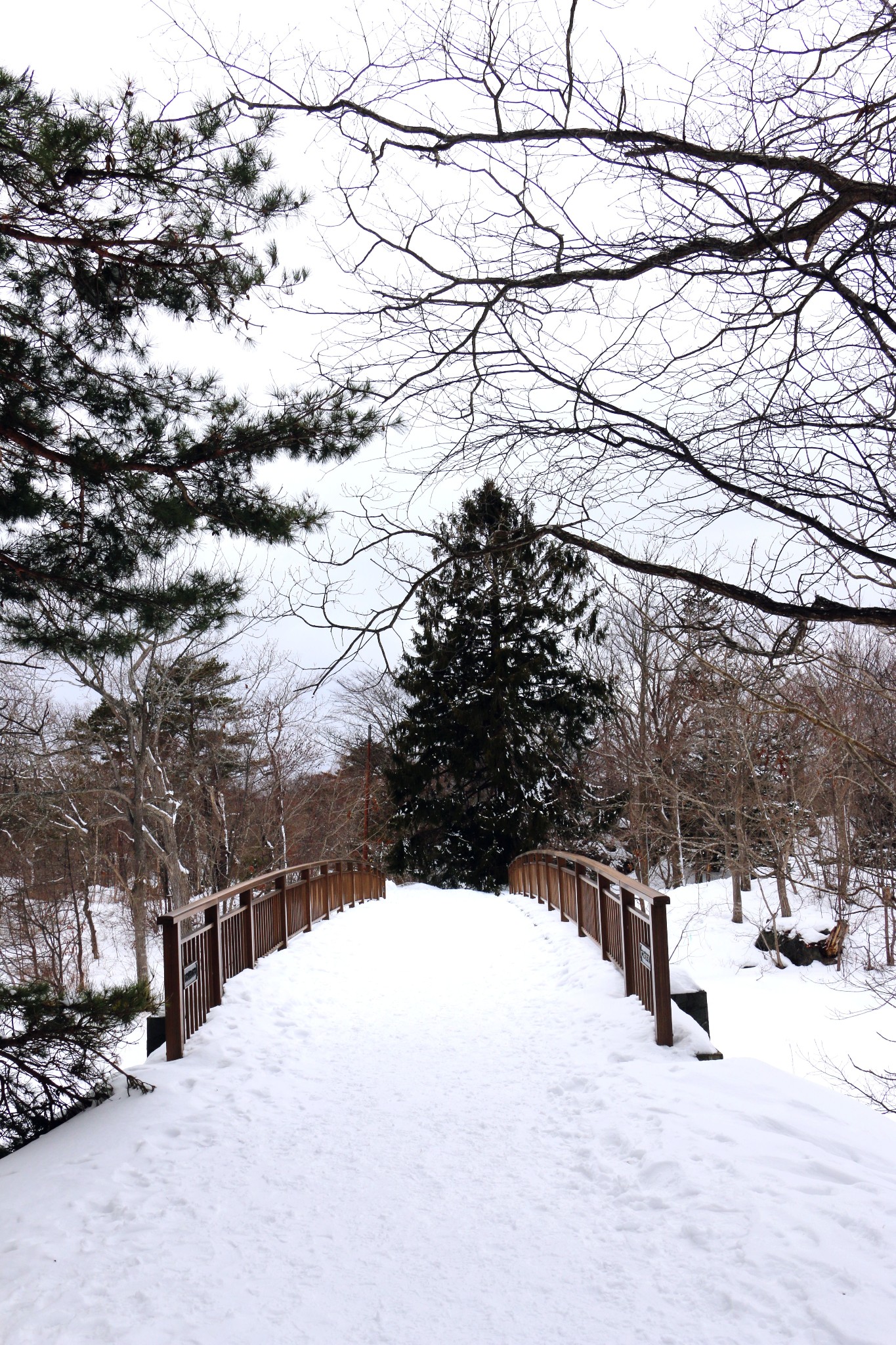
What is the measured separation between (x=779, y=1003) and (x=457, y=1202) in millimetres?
16701

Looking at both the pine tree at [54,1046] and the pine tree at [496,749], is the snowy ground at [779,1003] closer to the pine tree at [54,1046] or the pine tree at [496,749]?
the pine tree at [496,749]

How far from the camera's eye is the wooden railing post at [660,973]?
18.9 ft

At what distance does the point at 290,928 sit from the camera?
35.9ft

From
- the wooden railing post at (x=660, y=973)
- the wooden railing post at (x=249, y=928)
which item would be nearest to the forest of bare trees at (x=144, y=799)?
the wooden railing post at (x=249, y=928)

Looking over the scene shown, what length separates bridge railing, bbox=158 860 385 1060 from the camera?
235 inches

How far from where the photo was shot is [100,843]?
29.6m

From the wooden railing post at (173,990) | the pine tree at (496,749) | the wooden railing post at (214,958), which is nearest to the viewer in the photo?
the wooden railing post at (173,990)

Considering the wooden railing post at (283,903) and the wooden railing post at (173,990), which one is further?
the wooden railing post at (283,903)

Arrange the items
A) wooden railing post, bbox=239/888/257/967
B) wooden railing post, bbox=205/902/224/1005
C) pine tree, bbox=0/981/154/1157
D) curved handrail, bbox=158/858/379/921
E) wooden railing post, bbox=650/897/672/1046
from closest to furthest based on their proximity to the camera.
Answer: pine tree, bbox=0/981/154/1157, wooden railing post, bbox=650/897/672/1046, curved handrail, bbox=158/858/379/921, wooden railing post, bbox=205/902/224/1005, wooden railing post, bbox=239/888/257/967

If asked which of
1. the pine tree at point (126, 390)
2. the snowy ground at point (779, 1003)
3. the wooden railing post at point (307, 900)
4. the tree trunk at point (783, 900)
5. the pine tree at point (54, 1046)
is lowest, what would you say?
the snowy ground at point (779, 1003)

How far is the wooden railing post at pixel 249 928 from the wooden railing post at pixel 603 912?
346 centimetres

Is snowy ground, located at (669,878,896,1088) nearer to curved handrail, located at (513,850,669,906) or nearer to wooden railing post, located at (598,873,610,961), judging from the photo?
curved handrail, located at (513,850,669,906)

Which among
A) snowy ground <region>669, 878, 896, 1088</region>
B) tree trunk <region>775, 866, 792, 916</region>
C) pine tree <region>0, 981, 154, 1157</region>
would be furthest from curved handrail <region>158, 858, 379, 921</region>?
tree trunk <region>775, 866, 792, 916</region>

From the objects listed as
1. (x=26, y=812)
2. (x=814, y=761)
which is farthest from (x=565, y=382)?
(x=26, y=812)
